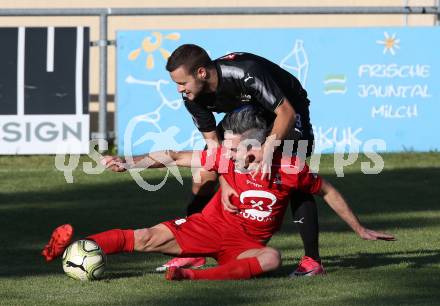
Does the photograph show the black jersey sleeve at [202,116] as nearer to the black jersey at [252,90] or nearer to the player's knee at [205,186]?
the black jersey at [252,90]

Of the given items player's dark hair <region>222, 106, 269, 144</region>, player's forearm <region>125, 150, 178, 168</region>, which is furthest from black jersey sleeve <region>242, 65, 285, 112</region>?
player's forearm <region>125, 150, 178, 168</region>

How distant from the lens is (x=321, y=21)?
19.5 metres

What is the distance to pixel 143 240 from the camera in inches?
309

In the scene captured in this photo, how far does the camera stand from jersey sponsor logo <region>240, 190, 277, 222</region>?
7816mm

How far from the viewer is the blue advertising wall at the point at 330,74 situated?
16047 mm

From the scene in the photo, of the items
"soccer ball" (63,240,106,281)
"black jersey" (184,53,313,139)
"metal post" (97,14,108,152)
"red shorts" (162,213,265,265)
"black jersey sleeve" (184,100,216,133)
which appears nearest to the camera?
Answer: "soccer ball" (63,240,106,281)

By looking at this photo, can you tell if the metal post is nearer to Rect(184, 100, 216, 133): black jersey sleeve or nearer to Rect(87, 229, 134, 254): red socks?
Rect(184, 100, 216, 133): black jersey sleeve

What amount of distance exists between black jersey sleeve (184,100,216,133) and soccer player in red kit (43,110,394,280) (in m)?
0.38

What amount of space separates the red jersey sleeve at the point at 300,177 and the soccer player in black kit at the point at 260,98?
137mm

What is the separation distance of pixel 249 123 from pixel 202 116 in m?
0.51

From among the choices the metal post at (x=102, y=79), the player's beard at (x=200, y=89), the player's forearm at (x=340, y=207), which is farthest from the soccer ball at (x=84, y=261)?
the metal post at (x=102, y=79)

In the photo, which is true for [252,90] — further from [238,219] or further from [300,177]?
[238,219]

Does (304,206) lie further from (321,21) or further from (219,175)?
(321,21)

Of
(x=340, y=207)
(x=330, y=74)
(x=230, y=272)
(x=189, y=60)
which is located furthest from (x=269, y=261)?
(x=330, y=74)
